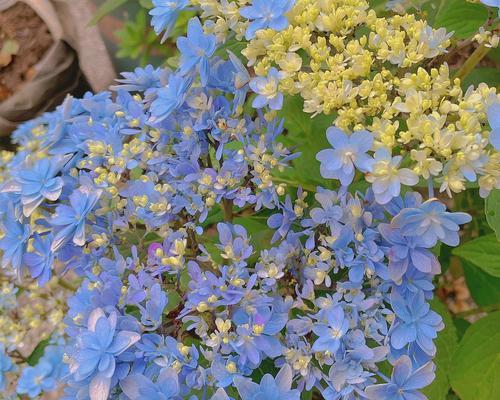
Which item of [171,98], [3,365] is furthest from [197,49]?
[3,365]

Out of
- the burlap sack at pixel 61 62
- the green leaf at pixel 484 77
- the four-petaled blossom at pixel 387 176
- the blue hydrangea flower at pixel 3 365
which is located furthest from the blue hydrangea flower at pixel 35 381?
the burlap sack at pixel 61 62

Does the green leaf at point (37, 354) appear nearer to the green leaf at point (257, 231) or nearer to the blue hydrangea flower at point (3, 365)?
the blue hydrangea flower at point (3, 365)

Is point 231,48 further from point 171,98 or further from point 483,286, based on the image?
point 483,286

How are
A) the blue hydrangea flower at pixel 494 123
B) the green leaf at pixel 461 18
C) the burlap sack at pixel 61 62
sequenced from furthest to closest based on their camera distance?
the burlap sack at pixel 61 62 < the green leaf at pixel 461 18 < the blue hydrangea flower at pixel 494 123

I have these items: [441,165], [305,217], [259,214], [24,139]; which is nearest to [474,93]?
[441,165]

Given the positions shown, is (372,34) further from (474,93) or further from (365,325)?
(365,325)
